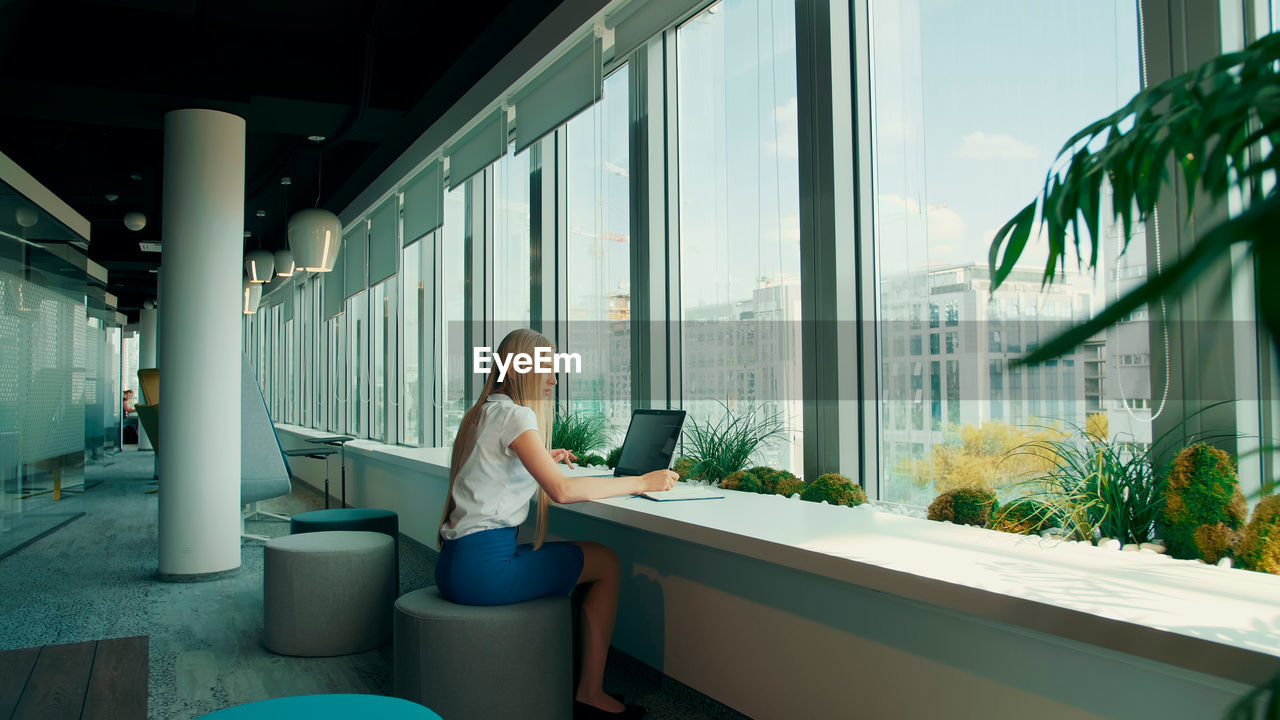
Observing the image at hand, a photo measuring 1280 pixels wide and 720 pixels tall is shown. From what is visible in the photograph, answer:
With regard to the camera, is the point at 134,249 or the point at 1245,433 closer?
the point at 1245,433

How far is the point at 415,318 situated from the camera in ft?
24.2

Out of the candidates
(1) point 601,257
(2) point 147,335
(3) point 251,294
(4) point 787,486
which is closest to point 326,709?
(4) point 787,486

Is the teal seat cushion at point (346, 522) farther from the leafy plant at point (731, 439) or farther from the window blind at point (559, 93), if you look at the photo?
the window blind at point (559, 93)

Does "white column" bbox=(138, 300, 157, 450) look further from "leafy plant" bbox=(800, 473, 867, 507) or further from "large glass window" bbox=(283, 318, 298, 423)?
"leafy plant" bbox=(800, 473, 867, 507)

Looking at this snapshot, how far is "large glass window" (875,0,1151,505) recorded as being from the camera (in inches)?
86.3

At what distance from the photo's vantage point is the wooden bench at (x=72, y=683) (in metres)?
2.36

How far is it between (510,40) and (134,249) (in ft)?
35.5

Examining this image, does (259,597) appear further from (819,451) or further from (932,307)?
(932,307)

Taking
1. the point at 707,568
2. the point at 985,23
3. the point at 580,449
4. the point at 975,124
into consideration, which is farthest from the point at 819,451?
the point at 580,449

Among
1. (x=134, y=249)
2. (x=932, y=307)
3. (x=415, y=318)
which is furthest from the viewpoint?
(x=134, y=249)

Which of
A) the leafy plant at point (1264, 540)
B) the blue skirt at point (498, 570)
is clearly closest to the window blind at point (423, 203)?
the blue skirt at point (498, 570)

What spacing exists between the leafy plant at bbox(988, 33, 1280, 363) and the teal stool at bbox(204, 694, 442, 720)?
1.45 m

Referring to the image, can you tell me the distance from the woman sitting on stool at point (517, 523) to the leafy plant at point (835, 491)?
1.69 feet

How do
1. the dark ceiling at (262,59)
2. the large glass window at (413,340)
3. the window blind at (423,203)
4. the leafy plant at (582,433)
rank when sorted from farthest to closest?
the large glass window at (413,340) < the window blind at (423,203) < the dark ceiling at (262,59) < the leafy plant at (582,433)
